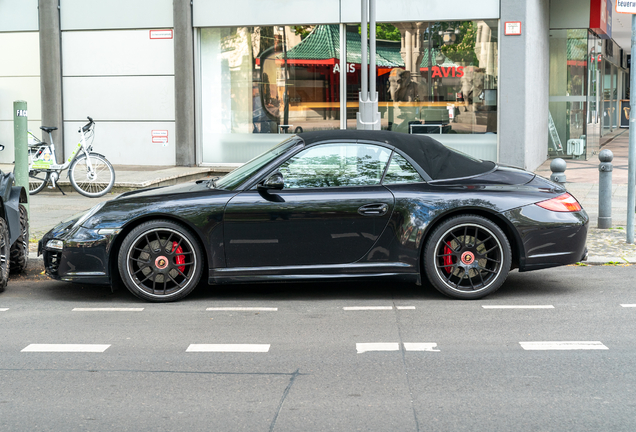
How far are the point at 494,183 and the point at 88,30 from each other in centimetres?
1274

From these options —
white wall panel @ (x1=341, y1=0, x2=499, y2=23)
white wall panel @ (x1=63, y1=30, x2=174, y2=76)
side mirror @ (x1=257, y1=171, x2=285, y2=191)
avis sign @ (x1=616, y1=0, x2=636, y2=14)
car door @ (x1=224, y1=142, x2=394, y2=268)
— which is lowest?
car door @ (x1=224, y1=142, x2=394, y2=268)

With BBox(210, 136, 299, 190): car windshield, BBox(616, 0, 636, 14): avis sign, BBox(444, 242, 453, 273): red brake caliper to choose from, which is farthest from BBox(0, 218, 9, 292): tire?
BBox(616, 0, 636, 14): avis sign

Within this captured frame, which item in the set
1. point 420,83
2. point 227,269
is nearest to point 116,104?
point 420,83

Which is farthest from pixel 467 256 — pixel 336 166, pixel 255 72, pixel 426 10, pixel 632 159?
pixel 255 72

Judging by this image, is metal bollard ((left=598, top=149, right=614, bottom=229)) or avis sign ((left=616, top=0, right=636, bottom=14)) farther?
metal bollard ((left=598, top=149, right=614, bottom=229))

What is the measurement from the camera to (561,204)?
640cm

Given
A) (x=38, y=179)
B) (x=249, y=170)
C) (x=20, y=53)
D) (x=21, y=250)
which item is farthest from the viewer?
(x=20, y=53)

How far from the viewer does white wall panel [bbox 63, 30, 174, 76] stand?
16.6 meters

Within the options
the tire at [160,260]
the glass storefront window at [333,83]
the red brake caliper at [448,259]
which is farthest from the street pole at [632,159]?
the glass storefront window at [333,83]

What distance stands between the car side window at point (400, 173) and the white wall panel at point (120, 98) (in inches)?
431

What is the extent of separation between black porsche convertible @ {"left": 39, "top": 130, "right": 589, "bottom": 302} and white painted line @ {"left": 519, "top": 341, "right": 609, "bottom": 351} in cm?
127

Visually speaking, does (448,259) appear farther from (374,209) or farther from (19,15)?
(19,15)

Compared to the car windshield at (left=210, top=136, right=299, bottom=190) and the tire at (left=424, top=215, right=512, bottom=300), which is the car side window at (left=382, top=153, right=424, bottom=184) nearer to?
the tire at (left=424, top=215, right=512, bottom=300)

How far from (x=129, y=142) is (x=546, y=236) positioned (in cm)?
1233
